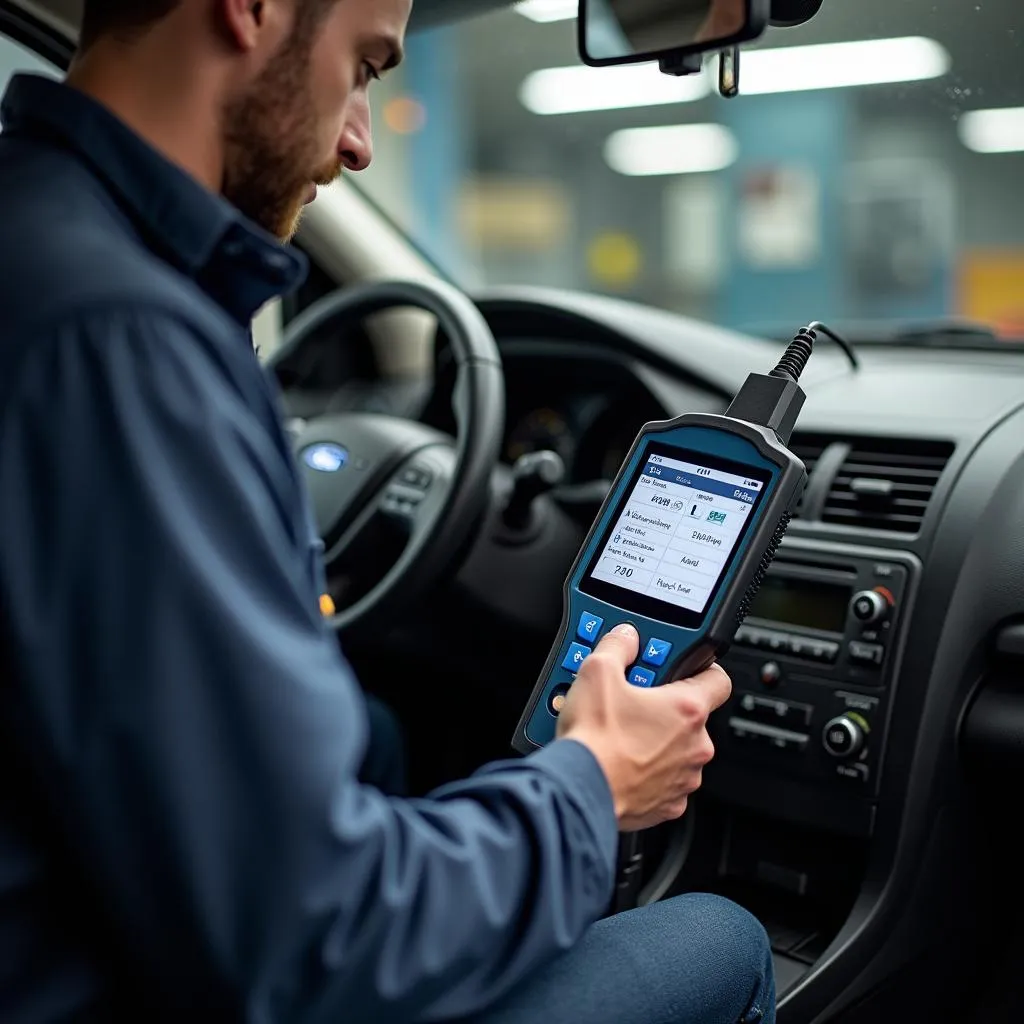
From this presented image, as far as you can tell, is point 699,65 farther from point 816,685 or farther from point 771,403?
point 816,685

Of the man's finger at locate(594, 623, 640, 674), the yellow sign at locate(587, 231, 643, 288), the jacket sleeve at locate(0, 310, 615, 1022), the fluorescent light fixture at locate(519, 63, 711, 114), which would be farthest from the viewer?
the yellow sign at locate(587, 231, 643, 288)

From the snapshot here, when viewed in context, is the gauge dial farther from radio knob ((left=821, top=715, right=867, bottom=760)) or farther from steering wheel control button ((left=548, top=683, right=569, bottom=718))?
steering wheel control button ((left=548, top=683, right=569, bottom=718))

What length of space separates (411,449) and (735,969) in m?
0.91

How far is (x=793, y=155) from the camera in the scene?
33.4 ft

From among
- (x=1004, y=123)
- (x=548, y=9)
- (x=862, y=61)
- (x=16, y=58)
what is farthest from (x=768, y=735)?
(x=16, y=58)

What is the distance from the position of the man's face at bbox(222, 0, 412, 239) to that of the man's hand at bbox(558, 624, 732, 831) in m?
0.36

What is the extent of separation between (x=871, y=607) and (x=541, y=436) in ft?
2.55

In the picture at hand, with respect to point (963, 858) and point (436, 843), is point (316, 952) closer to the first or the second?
point (436, 843)

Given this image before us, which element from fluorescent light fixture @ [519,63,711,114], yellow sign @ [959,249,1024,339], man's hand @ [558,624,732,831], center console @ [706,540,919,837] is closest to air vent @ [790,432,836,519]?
center console @ [706,540,919,837]

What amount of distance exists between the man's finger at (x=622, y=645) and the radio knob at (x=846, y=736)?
21.8 inches

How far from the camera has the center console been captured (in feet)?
4.71

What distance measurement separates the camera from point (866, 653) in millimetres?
1443

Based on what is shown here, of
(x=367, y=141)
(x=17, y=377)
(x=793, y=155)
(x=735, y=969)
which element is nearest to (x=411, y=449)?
(x=367, y=141)

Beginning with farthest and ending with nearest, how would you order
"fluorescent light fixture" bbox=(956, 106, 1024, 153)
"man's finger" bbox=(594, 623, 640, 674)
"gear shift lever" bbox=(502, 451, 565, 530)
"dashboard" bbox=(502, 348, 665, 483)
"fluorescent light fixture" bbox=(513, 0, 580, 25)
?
"dashboard" bbox=(502, 348, 665, 483) → "fluorescent light fixture" bbox=(956, 106, 1024, 153) → "gear shift lever" bbox=(502, 451, 565, 530) → "fluorescent light fixture" bbox=(513, 0, 580, 25) → "man's finger" bbox=(594, 623, 640, 674)
